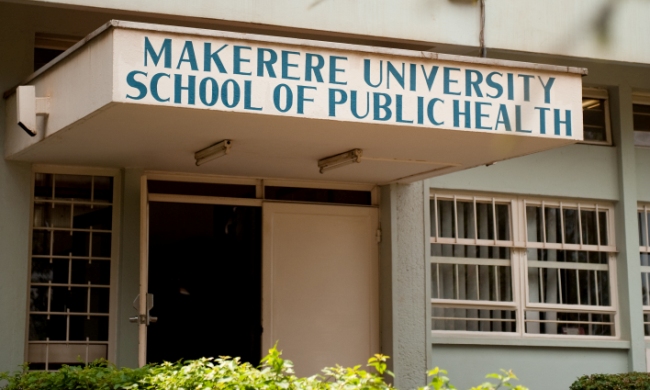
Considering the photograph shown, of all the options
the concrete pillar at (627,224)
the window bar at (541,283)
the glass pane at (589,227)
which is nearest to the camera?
the window bar at (541,283)

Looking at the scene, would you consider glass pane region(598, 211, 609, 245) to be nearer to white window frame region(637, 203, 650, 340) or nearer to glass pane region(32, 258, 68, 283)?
white window frame region(637, 203, 650, 340)

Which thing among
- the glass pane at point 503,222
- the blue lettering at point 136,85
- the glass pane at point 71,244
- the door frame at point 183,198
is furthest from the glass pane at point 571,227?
the blue lettering at point 136,85

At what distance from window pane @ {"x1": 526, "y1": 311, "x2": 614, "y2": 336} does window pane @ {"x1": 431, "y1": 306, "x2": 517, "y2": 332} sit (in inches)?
10.3

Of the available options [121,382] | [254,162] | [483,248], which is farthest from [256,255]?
[121,382]

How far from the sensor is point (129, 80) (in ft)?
23.4

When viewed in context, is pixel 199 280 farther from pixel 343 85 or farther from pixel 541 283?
pixel 343 85

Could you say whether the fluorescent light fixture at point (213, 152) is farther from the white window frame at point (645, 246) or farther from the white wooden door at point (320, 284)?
the white window frame at point (645, 246)

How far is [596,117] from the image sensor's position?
40.4ft

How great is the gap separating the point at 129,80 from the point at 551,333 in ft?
21.6

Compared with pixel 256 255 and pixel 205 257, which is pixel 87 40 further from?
pixel 205 257

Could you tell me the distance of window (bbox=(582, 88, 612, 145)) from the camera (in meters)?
12.2

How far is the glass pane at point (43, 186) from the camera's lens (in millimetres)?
9680

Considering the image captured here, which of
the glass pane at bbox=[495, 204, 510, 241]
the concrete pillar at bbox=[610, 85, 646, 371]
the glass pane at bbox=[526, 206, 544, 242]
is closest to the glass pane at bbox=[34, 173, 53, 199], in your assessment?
the glass pane at bbox=[495, 204, 510, 241]

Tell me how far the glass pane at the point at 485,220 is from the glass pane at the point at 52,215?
4.73 metres
